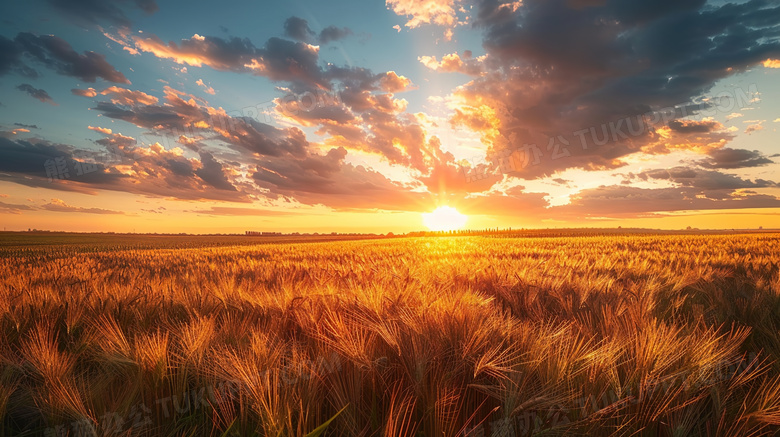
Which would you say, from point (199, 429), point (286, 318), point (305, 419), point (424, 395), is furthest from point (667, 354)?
point (286, 318)

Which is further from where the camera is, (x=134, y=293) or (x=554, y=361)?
(x=134, y=293)

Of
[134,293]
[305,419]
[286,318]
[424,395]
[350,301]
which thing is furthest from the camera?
[134,293]

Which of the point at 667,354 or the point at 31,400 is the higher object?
the point at 667,354

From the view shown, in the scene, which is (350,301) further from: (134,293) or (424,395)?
(134,293)

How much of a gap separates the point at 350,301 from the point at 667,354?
1.94m

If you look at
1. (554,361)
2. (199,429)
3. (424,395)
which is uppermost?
(554,361)

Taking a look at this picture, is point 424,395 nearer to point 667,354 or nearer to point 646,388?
point 646,388

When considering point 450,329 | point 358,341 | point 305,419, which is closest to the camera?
point 305,419

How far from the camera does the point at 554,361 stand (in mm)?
1312

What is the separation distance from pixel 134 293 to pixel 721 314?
5.14 meters

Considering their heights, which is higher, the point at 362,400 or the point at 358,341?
the point at 358,341

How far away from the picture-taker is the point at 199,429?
4.25 feet

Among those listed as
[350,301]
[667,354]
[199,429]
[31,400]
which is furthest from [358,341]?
[31,400]

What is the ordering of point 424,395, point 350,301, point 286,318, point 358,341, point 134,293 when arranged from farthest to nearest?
1. point 134,293
2. point 350,301
3. point 286,318
4. point 358,341
5. point 424,395
